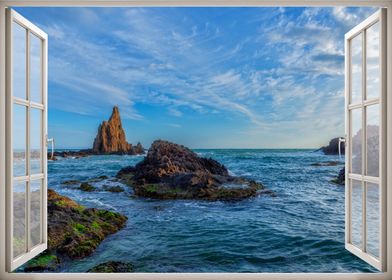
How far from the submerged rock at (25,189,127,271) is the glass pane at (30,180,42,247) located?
2.57m

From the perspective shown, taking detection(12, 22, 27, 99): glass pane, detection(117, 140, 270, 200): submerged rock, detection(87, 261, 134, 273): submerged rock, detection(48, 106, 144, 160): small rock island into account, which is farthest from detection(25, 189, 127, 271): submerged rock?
detection(48, 106, 144, 160): small rock island

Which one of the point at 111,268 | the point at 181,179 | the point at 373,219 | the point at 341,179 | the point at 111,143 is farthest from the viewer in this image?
the point at 111,143

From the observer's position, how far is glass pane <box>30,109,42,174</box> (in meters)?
1.49

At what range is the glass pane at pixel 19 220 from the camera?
142 cm

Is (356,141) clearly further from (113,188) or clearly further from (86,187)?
(86,187)

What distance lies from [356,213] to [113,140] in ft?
34.5

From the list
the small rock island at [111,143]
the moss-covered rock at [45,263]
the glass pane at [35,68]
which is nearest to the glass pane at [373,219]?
the glass pane at [35,68]

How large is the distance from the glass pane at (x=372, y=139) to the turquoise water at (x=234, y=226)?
12.0 ft

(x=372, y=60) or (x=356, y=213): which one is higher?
(x=372, y=60)

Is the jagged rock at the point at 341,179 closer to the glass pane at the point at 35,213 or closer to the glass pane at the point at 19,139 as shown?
the glass pane at the point at 35,213

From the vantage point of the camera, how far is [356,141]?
5.08 feet

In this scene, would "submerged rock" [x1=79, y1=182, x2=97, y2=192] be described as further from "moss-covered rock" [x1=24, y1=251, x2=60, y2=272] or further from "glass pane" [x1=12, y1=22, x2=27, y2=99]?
"glass pane" [x1=12, y1=22, x2=27, y2=99]

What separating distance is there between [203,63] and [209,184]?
6.58 metres

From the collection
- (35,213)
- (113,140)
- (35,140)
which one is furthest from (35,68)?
(113,140)
